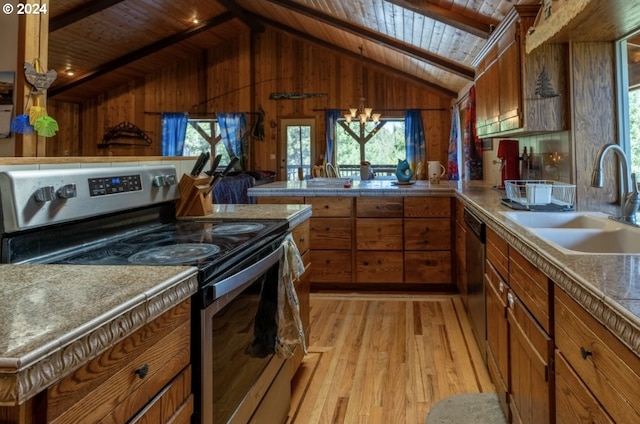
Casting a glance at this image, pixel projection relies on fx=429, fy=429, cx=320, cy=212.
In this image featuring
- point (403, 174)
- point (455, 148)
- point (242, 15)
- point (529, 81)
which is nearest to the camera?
point (529, 81)

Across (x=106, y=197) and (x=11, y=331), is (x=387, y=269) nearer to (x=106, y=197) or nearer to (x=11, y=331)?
(x=106, y=197)

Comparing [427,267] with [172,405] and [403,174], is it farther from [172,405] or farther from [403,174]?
[172,405]

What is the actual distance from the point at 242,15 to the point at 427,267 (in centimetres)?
628

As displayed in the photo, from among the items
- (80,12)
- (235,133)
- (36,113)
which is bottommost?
(36,113)

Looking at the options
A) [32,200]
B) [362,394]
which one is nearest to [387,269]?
[362,394]

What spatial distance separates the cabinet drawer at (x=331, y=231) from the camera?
12.2ft

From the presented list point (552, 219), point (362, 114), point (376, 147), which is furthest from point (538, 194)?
point (376, 147)

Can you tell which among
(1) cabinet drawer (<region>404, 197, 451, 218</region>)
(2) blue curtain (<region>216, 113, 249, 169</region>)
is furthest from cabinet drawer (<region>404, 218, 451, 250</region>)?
(2) blue curtain (<region>216, 113, 249, 169</region>)

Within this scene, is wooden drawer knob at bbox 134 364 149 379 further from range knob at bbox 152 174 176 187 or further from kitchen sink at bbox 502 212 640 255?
kitchen sink at bbox 502 212 640 255

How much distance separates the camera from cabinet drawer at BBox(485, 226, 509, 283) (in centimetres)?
175

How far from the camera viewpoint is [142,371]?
30.8 inches

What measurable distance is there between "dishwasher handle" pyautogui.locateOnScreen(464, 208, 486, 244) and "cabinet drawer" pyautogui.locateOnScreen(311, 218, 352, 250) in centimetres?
114

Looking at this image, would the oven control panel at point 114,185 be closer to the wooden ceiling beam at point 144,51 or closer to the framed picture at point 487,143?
the framed picture at point 487,143

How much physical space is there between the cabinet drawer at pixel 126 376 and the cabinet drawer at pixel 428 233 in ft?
9.63
